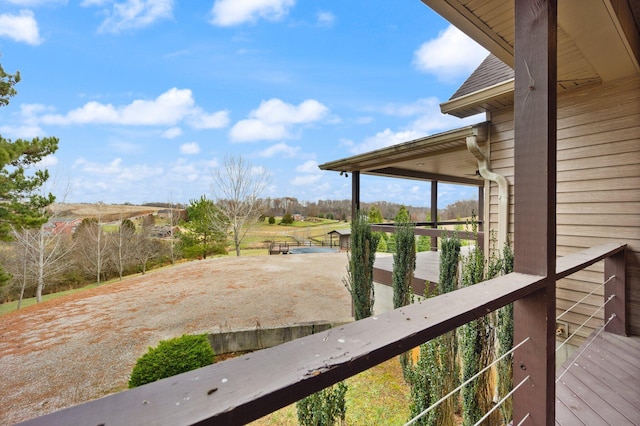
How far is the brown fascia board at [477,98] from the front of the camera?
3156mm

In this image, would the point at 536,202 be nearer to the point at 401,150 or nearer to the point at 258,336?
the point at 401,150

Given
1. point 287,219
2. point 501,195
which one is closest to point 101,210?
point 287,219

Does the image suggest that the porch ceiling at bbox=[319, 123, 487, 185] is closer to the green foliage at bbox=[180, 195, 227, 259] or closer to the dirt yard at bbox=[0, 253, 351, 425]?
the dirt yard at bbox=[0, 253, 351, 425]

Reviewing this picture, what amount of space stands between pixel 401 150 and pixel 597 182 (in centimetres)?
229

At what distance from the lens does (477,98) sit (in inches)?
136

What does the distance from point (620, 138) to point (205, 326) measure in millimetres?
7070

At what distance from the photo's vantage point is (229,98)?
29.0 m

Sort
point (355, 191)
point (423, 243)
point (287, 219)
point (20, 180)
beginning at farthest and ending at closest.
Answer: point (287, 219), point (423, 243), point (20, 180), point (355, 191)

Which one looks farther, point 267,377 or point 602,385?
point 602,385

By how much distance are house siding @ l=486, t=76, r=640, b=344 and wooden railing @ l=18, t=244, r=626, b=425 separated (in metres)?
3.02

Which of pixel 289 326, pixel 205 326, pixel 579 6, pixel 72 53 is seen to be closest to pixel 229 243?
pixel 205 326

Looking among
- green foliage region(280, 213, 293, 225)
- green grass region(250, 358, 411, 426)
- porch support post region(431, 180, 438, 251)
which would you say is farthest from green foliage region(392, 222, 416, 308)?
green foliage region(280, 213, 293, 225)

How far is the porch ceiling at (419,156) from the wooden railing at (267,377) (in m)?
3.54

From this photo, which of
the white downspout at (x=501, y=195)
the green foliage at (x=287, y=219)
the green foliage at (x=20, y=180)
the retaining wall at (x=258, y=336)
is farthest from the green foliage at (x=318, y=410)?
the green foliage at (x=287, y=219)
